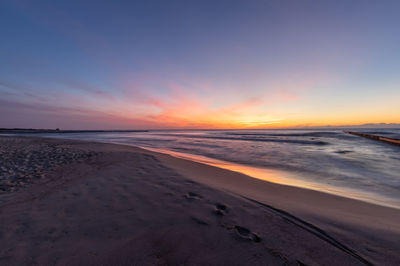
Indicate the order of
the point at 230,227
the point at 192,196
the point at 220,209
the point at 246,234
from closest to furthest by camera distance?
the point at 246,234, the point at 230,227, the point at 220,209, the point at 192,196

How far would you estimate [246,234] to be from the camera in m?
2.51

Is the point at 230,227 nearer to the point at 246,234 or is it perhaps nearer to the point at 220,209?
the point at 246,234

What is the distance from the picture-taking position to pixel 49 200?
3.71 m

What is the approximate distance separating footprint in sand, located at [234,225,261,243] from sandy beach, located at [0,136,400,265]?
0.02 meters

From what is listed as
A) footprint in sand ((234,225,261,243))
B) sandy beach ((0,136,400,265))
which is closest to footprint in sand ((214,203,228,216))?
sandy beach ((0,136,400,265))

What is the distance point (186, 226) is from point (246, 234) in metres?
1.02

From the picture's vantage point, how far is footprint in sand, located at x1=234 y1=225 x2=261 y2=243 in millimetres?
2398

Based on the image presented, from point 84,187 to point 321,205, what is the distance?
6516 mm

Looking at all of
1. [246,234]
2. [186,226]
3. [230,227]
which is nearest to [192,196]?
[186,226]

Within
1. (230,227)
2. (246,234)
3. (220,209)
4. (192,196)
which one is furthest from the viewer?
(192,196)

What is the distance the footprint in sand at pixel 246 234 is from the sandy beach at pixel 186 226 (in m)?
0.02

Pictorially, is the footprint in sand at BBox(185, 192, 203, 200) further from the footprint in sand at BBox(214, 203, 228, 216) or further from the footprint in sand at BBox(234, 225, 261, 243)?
the footprint in sand at BBox(234, 225, 261, 243)

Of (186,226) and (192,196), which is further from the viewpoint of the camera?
(192,196)

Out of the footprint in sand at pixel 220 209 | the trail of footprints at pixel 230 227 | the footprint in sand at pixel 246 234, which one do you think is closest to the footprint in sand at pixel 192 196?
the trail of footprints at pixel 230 227
